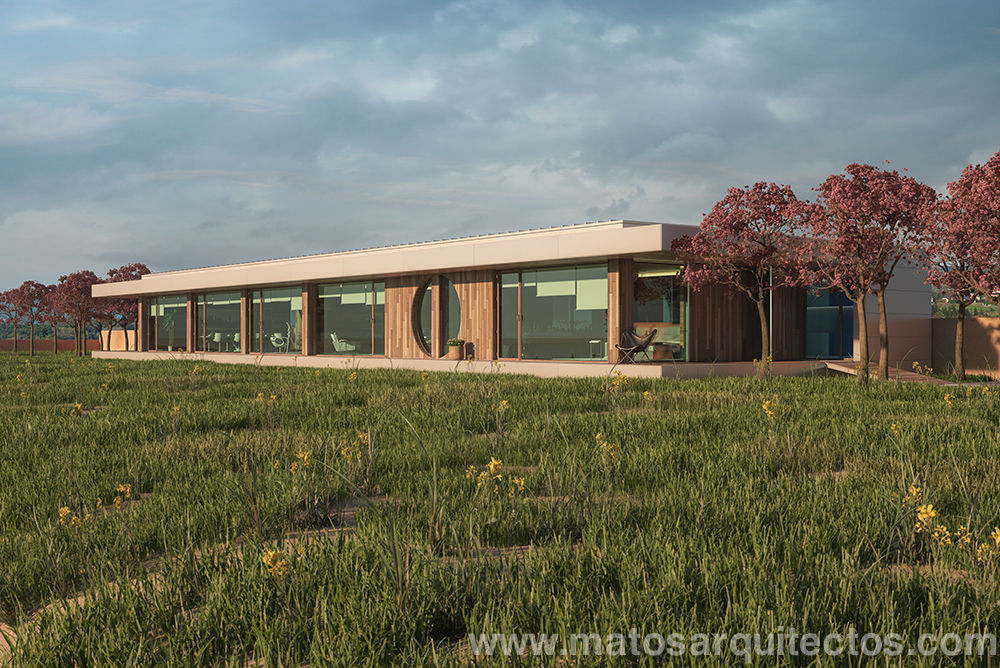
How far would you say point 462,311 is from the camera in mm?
22406

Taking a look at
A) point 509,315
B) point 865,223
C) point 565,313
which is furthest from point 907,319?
point 509,315

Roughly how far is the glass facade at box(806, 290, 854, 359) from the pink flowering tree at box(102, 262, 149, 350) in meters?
35.2

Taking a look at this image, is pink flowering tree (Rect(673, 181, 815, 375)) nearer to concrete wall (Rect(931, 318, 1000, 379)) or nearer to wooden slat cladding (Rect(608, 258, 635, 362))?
wooden slat cladding (Rect(608, 258, 635, 362))

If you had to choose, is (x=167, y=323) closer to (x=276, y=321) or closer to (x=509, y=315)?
(x=276, y=321)

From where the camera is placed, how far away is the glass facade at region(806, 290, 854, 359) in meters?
21.5

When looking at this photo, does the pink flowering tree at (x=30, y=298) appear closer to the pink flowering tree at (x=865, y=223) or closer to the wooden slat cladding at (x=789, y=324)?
the wooden slat cladding at (x=789, y=324)

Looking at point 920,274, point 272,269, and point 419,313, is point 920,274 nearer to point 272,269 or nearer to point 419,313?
point 419,313

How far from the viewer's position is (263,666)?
278 centimetres

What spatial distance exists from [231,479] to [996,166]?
20822mm

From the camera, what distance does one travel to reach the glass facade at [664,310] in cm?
1919

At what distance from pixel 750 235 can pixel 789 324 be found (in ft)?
16.7

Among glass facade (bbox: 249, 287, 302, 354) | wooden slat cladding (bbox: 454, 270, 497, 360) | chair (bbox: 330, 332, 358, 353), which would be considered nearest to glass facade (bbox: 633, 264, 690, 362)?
wooden slat cladding (bbox: 454, 270, 497, 360)

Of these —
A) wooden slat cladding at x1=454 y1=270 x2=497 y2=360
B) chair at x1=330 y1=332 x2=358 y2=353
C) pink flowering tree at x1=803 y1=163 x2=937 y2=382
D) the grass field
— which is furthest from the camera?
chair at x1=330 y1=332 x2=358 y2=353

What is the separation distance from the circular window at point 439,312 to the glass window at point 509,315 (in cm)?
167
